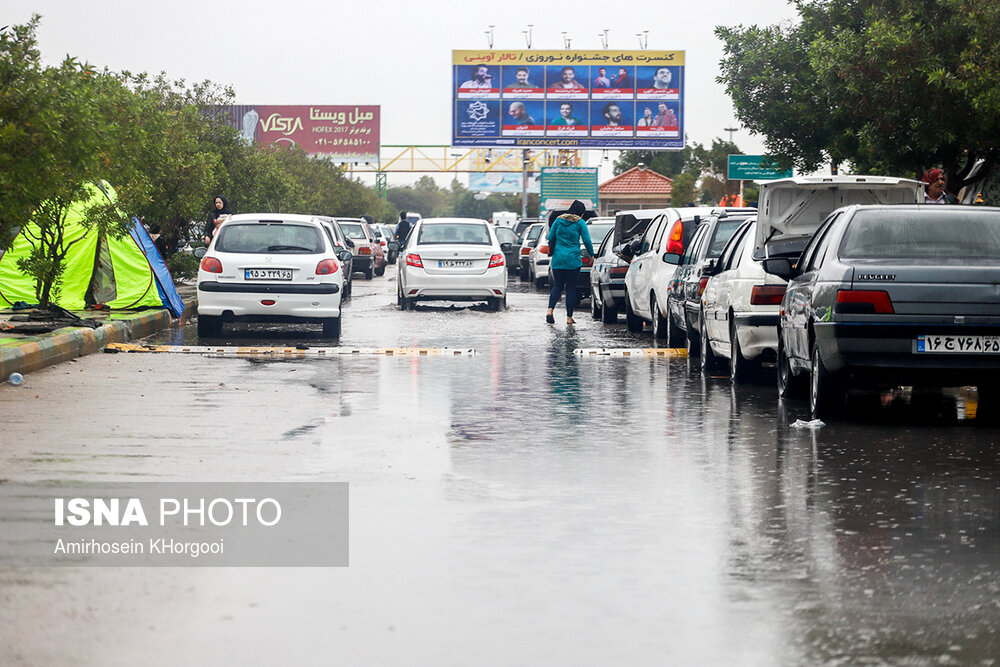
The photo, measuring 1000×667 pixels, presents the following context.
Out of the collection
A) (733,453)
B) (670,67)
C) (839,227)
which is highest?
(670,67)

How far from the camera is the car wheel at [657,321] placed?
20.4 metres

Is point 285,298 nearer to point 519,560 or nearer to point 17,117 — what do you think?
point 17,117

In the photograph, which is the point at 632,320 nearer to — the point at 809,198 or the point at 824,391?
the point at 809,198

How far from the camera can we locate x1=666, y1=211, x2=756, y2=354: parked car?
55.5 ft

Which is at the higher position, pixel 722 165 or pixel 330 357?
pixel 722 165

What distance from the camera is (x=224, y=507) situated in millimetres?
7562

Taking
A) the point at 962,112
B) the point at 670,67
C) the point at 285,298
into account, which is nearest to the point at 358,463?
the point at 285,298

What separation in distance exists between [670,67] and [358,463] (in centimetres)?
5889

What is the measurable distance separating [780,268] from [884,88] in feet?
39.4

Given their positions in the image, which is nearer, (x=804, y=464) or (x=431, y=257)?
(x=804, y=464)

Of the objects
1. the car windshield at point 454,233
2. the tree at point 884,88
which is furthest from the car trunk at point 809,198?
the car windshield at point 454,233

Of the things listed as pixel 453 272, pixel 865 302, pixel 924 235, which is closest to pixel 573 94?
pixel 453 272

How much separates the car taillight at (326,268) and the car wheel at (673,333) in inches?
169

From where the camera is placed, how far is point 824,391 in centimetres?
1122
